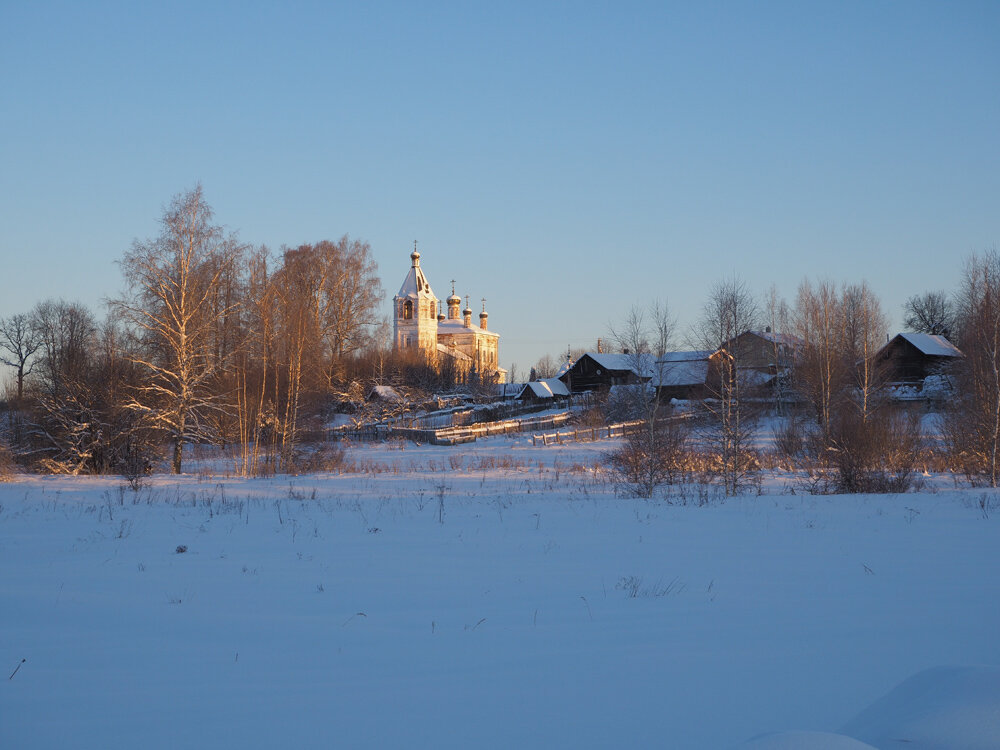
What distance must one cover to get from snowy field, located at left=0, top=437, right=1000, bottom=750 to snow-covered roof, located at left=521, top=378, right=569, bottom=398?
4477cm

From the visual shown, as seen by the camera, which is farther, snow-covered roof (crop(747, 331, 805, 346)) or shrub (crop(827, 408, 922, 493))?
snow-covered roof (crop(747, 331, 805, 346))

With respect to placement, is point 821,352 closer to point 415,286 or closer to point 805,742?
point 805,742

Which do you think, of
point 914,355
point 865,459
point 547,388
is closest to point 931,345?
point 914,355

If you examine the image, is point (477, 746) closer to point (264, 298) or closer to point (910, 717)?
point (910, 717)

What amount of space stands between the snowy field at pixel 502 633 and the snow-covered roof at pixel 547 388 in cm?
4477

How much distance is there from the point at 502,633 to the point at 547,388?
51038 mm

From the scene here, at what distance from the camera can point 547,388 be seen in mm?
55656

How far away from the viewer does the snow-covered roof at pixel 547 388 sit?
55062 mm

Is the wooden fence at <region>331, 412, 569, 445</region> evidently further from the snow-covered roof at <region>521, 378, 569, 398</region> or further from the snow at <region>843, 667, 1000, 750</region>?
the snow at <region>843, 667, 1000, 750</region>

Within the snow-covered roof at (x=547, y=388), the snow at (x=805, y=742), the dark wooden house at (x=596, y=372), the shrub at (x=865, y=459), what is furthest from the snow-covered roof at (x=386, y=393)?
the snow at (x=805, y=742)

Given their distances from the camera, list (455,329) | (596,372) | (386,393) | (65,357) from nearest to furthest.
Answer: (65,357), (386,393), (596,372), (455,329)

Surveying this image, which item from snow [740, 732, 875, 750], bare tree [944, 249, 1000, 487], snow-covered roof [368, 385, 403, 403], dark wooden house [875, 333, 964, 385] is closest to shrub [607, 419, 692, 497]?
bare tree [944, 249, 1000, 487]

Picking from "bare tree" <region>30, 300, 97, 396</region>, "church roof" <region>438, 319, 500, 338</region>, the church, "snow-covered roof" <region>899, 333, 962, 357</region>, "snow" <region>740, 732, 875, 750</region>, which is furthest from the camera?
"church roof" <region>438, 319, 500, 338</region>

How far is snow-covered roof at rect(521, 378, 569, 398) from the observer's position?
2168 inches
